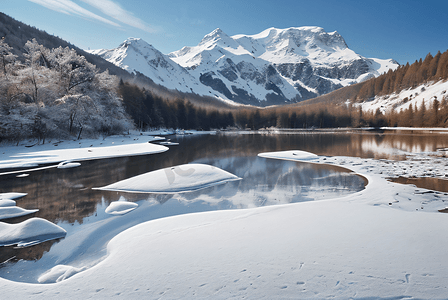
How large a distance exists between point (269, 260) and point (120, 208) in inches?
284

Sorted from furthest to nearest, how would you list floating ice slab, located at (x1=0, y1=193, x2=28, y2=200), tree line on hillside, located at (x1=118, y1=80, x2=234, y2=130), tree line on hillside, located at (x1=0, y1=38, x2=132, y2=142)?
tree line on hillside, located at (x1=118, y1=80, x2=234, y2=130)
tree line on hillside, located at (x1=0, y1=38, x2=132, y2=142)
floating ice slab, located at (x1=0, y1=193, x2=28, y2=200)

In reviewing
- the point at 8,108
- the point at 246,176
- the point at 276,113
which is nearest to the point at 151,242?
the point at 246,176

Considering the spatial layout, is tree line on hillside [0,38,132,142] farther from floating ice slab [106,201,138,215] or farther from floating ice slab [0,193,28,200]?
floating ice slab [106,201,138,215]

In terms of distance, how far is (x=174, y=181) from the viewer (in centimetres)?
1334

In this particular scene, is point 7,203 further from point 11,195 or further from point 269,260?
point 269,260

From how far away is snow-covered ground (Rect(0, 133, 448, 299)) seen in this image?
A: 3844 millimetres

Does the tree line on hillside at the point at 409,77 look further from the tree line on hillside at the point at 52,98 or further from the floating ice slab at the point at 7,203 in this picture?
the floating ice slab at the point at 7,203

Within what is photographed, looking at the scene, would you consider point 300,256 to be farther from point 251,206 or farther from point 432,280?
point 251,206

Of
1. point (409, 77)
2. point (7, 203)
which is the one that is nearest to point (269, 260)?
point (7, 203)

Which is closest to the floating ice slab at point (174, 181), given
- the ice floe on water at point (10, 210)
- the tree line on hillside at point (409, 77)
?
the ice floe on water at point (10, 210)

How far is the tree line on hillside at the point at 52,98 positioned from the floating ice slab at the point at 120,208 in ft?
98.1

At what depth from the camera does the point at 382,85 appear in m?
171

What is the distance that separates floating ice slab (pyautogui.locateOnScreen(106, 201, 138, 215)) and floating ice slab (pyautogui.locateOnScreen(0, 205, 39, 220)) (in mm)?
3223

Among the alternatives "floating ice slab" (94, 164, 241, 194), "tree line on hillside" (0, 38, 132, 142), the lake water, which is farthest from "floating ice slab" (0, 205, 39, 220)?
"tree line on hillside" (0, 38, 132, 142)
